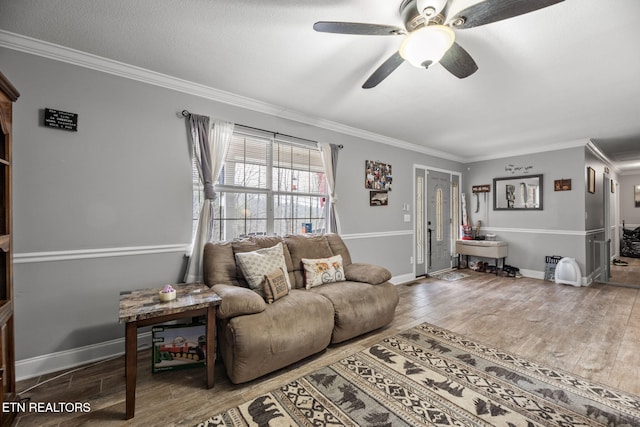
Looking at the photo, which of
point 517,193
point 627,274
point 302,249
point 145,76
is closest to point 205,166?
point 145,76

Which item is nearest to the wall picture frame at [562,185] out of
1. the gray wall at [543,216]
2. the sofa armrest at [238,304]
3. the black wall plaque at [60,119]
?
the gray wall at [543,216]

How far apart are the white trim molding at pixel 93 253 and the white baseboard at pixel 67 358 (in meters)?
0.75

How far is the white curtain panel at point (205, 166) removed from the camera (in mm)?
2654

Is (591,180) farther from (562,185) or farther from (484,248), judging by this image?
(484,248)

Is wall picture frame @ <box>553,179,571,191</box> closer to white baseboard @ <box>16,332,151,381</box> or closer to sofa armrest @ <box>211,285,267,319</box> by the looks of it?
sofa armrest @ <box>211,285,267,319</box>

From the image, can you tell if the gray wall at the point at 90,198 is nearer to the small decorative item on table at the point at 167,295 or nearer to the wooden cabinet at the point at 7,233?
the wooden cabinet at the point at 7,233

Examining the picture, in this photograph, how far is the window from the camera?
2.99 metres

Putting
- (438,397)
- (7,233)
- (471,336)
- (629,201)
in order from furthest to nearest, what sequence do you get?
(629,201)
(471,336)
(438,397)
(7,233)

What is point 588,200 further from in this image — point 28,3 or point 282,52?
point 28,3

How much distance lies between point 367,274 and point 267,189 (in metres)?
1.54

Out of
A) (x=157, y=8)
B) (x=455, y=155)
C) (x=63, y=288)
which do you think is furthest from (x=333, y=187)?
(x=455, y=155)

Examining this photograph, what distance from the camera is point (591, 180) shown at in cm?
495

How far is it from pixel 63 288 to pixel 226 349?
1.44 meters

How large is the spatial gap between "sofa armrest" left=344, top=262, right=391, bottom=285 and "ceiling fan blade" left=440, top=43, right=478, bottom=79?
1.94 m
